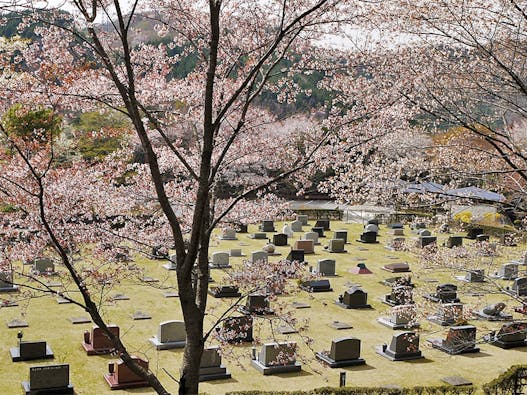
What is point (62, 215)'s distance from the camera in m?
11.5

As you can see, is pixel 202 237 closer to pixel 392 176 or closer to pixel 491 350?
pixel 392 176

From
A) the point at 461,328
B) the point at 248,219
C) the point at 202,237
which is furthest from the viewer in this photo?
the point at 461,328

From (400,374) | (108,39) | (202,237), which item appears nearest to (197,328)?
(202,237)

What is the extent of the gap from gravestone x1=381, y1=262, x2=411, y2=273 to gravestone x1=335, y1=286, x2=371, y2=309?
6377 millimetres

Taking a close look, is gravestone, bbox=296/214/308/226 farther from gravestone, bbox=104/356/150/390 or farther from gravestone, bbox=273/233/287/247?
gravestone, bbox=104/356/150/390

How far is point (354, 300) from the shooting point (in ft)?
75.5

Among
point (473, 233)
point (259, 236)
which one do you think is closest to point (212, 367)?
point (259, 236)

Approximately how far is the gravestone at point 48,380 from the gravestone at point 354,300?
1141 centimetres

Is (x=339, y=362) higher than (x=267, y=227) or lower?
lower

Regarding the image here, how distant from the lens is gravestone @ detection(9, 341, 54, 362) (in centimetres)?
1650

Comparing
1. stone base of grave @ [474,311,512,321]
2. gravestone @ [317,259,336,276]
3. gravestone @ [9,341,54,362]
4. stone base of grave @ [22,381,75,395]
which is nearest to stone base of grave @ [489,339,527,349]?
stone base of grave @ [474,311,512,321]

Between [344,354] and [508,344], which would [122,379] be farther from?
[508,344]

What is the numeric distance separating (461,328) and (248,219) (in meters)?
8.12

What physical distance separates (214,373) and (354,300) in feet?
27.5
